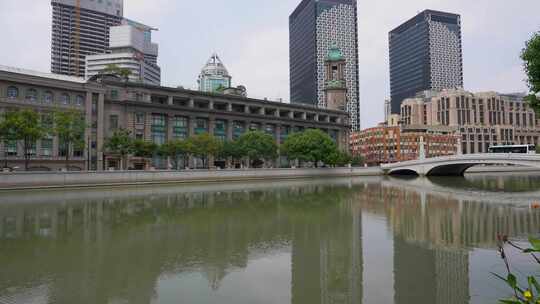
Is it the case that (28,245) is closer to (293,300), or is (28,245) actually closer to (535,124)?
(293,300)

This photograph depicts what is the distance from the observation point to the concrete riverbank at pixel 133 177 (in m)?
46.1

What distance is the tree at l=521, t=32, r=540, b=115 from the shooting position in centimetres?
2844

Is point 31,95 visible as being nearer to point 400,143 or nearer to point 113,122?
point 113,122

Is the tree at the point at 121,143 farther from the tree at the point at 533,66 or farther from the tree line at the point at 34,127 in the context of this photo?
the tree at the point at 533,66

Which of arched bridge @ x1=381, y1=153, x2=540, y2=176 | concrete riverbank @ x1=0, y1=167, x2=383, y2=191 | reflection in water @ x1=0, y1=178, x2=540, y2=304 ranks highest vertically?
arched bridge @ x1=381, y1=153, x2=540, y2=176

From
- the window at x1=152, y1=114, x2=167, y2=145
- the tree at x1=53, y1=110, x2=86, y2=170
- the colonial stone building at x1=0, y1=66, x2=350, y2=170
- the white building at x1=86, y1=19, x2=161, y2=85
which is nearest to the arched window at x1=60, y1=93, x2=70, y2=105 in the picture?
the colonial stone building at x1=0, y1=66, x2=350, y2=170

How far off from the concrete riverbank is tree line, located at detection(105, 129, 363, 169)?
14.8ft

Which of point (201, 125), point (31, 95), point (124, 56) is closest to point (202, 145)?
point (201, 125)

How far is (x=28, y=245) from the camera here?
56.1ft

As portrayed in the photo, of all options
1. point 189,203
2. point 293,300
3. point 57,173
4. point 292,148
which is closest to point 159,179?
point 57,173

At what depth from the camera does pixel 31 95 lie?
60125 millimetres

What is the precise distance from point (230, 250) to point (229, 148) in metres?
60.5

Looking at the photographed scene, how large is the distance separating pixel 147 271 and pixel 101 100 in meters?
62.1

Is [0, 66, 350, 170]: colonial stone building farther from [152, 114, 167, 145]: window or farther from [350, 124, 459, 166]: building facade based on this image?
[350, 124, 459, 166]: building facade
